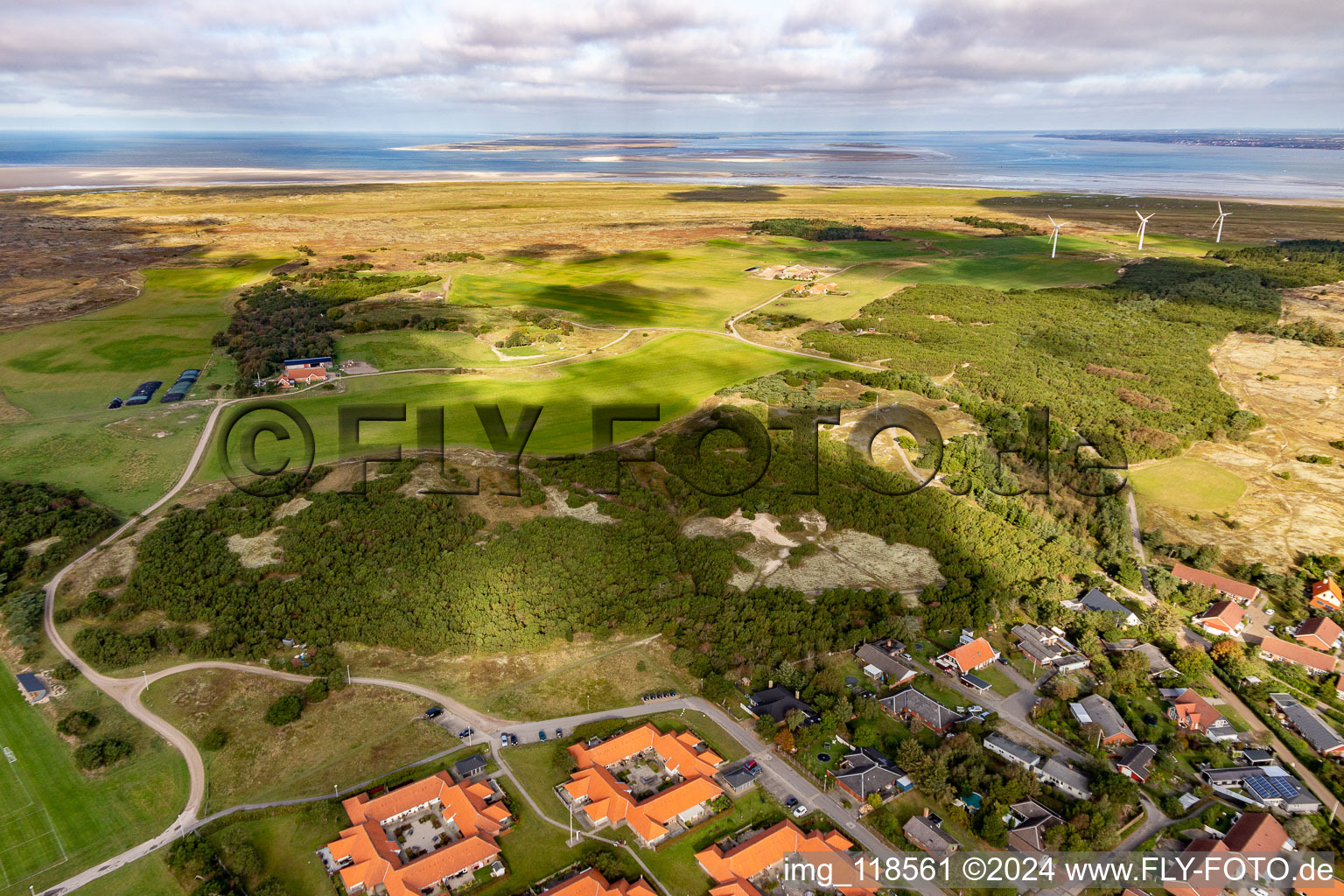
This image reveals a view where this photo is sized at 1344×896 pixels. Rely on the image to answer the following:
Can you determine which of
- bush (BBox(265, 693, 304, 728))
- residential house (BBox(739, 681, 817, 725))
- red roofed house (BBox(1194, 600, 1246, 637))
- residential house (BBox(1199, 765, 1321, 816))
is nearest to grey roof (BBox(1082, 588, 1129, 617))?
red roofed house (BBox(1194, 600, 1246, 637))

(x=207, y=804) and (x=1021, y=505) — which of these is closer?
(x=207, y=804)

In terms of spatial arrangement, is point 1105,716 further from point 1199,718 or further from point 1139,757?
point 1199,718

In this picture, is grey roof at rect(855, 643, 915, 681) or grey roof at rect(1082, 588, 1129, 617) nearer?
grey roof at rect(855, 643, 915, 681)

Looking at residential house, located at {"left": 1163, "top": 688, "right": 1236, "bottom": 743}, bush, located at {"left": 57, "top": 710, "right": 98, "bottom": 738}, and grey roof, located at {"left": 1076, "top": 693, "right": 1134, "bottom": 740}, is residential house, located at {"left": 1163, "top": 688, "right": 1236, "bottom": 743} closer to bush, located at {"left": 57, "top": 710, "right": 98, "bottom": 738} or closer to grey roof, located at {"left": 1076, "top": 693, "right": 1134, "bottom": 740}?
grey roof, located at {"left": 1076, "top": 693, "right": 1134, "bottom": 740}

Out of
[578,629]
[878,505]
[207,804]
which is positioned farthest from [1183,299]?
[207,804]

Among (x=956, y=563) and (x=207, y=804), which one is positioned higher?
(x=956, y=563)

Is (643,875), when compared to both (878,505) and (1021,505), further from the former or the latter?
(1021,505)

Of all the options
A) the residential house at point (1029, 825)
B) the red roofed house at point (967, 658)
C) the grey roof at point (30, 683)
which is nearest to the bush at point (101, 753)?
the grey roof at point (30, 683)
